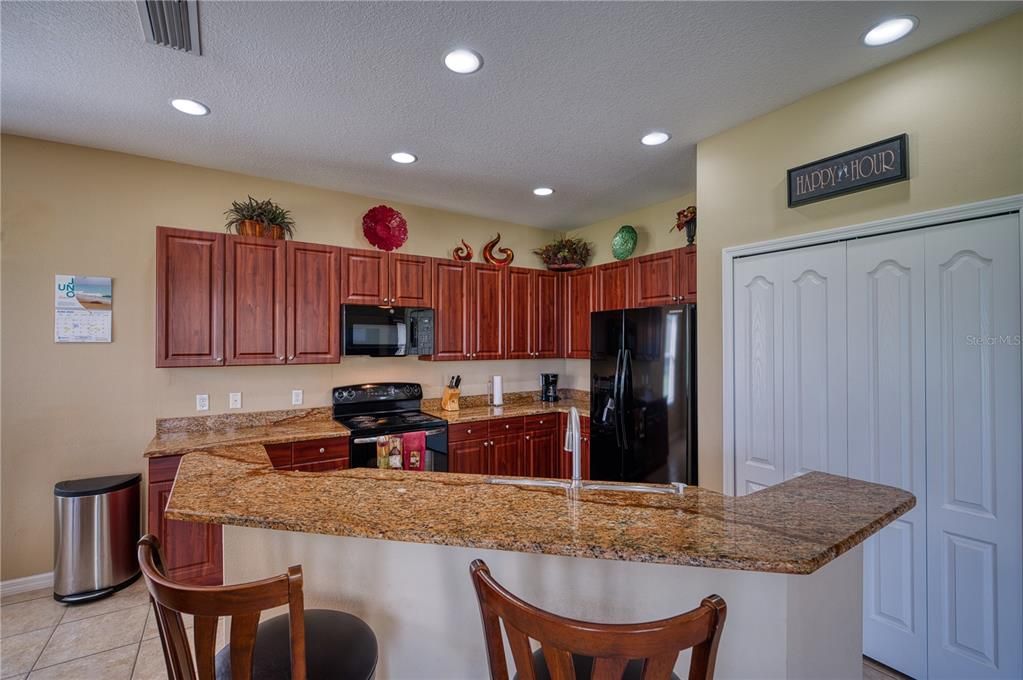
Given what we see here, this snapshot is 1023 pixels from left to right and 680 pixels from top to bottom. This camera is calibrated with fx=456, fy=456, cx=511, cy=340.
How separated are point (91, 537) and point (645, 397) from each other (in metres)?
3.61

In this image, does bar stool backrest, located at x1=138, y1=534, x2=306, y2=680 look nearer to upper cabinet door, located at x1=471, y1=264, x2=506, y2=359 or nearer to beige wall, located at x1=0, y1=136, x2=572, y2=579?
beige wall, located at x1=0, y1=136, x2=572, y2=579

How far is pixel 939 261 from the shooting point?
1.98m

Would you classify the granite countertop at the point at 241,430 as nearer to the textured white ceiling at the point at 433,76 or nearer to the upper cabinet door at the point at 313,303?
the upper cabinet door at the point at 313,303

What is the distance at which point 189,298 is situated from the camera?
9.86 ft

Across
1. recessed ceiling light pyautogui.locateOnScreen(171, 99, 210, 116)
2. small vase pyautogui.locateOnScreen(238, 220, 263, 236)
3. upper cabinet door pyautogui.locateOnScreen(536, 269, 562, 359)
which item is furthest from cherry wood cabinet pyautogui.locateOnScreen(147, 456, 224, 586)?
upper cabinet door pyautogui.locateOnScreen(536, 269, 562, 359)

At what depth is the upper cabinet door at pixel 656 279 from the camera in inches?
139

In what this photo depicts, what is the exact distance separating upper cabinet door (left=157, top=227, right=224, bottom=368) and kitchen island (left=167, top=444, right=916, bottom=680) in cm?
171

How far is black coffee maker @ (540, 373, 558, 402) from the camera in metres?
4.82

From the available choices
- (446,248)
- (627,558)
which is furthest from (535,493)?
(446,248)

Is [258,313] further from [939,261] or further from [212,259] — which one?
[939,261]

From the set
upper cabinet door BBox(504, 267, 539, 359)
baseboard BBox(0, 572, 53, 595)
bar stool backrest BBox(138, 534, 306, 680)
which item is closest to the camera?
bar stool backrest BBox(138, 534, 306, 680)

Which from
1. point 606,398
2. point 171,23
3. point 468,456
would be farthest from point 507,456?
point 171,23

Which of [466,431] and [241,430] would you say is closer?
[241,430]

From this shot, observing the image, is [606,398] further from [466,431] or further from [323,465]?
[323,465]
